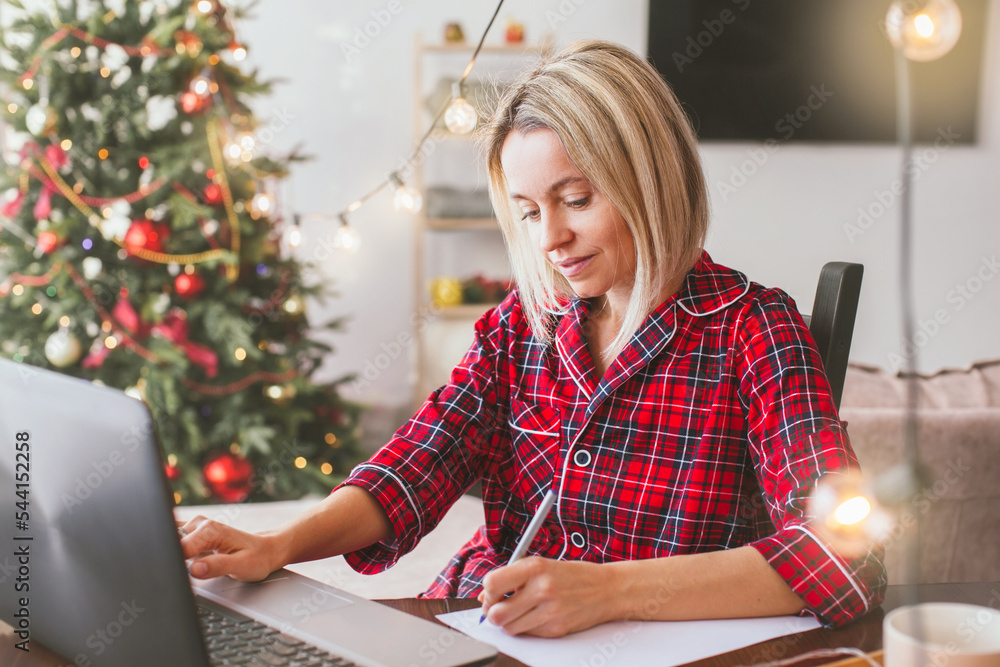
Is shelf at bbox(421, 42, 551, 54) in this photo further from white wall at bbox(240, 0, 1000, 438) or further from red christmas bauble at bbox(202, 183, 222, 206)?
red christmas bauble at bbox(202, 183, 222, 206)

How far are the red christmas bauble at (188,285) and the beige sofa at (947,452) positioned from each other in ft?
5.93

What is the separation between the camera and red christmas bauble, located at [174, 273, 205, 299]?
259 cm

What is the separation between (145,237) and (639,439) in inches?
76.7

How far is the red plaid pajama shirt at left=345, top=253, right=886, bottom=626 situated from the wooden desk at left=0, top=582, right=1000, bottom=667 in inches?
5.0

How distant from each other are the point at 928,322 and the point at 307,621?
12.0 ft

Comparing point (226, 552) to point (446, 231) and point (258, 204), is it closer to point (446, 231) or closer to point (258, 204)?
point (258, 204)

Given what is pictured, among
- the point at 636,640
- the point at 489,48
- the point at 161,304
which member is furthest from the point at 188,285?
the point at 636,640

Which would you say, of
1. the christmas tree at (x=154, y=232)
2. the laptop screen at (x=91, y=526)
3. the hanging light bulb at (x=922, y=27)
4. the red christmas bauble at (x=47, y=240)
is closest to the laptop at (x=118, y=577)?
the laptop screen at (x=91, y=526)

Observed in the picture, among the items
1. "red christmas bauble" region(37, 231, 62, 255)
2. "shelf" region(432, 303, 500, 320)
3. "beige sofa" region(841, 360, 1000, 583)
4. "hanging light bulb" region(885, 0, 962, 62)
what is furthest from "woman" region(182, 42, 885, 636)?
"shelf" region(432, 303, 500, 320)

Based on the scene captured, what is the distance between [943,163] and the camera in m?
3.78

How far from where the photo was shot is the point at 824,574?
0.80m

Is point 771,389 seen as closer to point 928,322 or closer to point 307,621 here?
point 307,621

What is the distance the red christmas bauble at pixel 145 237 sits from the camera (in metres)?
2.53

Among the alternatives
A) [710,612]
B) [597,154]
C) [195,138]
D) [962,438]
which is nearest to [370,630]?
[710,612]
